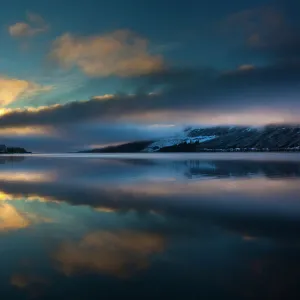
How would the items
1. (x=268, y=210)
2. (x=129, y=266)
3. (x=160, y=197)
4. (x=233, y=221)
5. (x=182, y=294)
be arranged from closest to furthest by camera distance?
1. (x=182, y=294)
2. (x=129, y=266)
3. (x=233, y=221)
4. (x=268, y=210)
5. (x=160, y=197)

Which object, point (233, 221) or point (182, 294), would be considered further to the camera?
point (233, 221)

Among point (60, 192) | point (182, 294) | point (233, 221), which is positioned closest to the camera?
point (182, 294)

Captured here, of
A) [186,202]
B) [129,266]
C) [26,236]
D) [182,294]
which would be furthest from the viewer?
[186,202]

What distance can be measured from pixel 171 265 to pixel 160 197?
Result: 383 inches

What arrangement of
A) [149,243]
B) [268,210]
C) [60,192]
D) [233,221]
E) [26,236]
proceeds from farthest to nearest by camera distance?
[60,192], [268,210], [233,221], [26,236], [149,243]

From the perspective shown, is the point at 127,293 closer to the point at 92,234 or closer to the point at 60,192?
the point at 92,234

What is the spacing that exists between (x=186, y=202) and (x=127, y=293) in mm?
9727

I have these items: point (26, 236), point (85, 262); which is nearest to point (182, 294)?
point (85, 262)

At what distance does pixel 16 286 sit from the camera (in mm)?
6105

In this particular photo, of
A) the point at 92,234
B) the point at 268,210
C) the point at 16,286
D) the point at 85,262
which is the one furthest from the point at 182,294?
the point at 268,210

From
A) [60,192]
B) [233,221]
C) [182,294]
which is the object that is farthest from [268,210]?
[60,192]

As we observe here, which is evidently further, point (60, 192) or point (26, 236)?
point (60, 192)

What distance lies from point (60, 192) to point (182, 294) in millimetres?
14761

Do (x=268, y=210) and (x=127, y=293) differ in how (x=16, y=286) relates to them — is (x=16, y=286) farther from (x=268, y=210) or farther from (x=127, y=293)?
(x=268, y=210)
